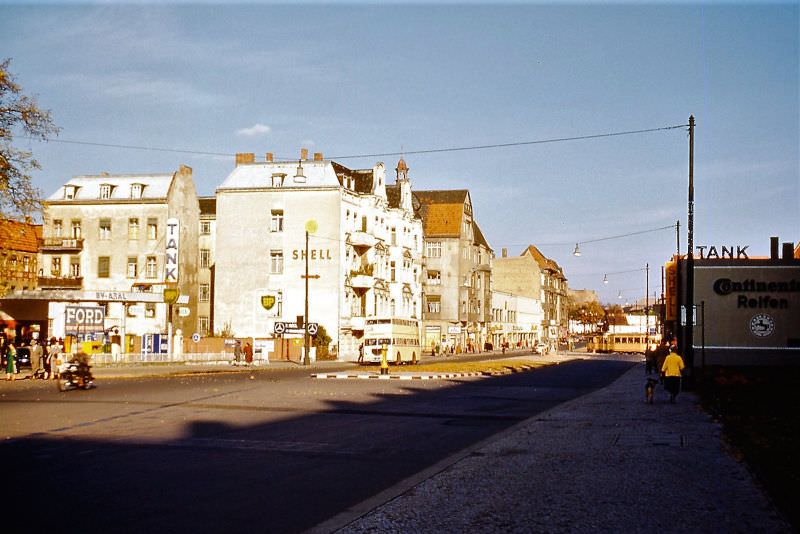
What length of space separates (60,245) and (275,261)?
57.8 feet

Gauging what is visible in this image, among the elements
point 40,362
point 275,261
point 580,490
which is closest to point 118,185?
point 275,261

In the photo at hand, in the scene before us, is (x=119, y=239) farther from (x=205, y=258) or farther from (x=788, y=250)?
(x=788, y=250)

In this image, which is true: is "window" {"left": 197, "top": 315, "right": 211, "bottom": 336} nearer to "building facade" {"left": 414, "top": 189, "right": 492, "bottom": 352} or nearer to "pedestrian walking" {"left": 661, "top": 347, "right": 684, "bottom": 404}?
"building facade" {"left": 414, "top": 189, "right": 492, "bottom": 352}

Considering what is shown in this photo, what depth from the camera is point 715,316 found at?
51781 millimetres

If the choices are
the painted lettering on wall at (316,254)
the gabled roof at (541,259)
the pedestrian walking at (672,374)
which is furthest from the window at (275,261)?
the gabled roof at (541,259)

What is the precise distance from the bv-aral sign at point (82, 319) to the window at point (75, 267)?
29576mm

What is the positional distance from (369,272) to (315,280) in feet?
18.4

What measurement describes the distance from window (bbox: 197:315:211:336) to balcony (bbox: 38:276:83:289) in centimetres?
1068

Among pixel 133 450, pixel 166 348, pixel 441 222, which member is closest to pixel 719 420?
pixel 133 450

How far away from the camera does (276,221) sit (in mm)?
76250

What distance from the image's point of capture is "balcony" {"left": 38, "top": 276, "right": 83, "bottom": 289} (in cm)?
7562

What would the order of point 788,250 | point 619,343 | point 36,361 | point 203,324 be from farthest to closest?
point 619,343 → point 203,324 → point 788,250 → point 36,361

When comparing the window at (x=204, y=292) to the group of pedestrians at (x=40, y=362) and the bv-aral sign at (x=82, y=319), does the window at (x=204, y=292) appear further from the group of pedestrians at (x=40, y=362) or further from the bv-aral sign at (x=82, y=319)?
the group of pedestrians at (x=40, y=362)

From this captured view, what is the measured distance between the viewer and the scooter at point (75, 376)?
96.5 ft
